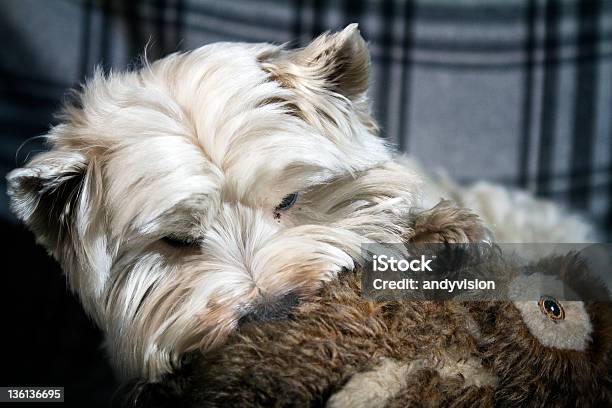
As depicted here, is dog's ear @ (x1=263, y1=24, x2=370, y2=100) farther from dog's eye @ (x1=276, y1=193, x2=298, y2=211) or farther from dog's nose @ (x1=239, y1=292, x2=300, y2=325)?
dog's nose @ (x1=239, y1=292, x2=300, y2=325)

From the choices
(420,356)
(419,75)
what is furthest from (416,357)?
(419,75)

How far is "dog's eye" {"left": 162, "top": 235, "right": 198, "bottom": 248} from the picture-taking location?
1093 mm

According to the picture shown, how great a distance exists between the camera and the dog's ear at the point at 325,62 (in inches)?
46.7

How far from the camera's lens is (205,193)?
1040mm

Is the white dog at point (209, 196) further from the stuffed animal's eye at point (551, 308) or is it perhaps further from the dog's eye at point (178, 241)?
the stuffed animal's eye at point (551, 308)

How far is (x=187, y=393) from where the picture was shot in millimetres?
924

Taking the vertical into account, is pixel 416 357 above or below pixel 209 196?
below

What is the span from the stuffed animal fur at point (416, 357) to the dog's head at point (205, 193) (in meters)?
0.07

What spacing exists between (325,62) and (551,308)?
546 millimetres

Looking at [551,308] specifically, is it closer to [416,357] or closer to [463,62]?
[416,357]

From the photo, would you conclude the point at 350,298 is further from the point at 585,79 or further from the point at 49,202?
the point at 585,79

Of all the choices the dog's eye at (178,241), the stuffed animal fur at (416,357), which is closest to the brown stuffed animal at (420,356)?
the stuffed animal fur at (416,357)

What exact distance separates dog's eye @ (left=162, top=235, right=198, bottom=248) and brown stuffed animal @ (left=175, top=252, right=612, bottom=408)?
0.21 m

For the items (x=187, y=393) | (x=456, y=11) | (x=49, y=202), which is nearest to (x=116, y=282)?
(x=49, y=202)
